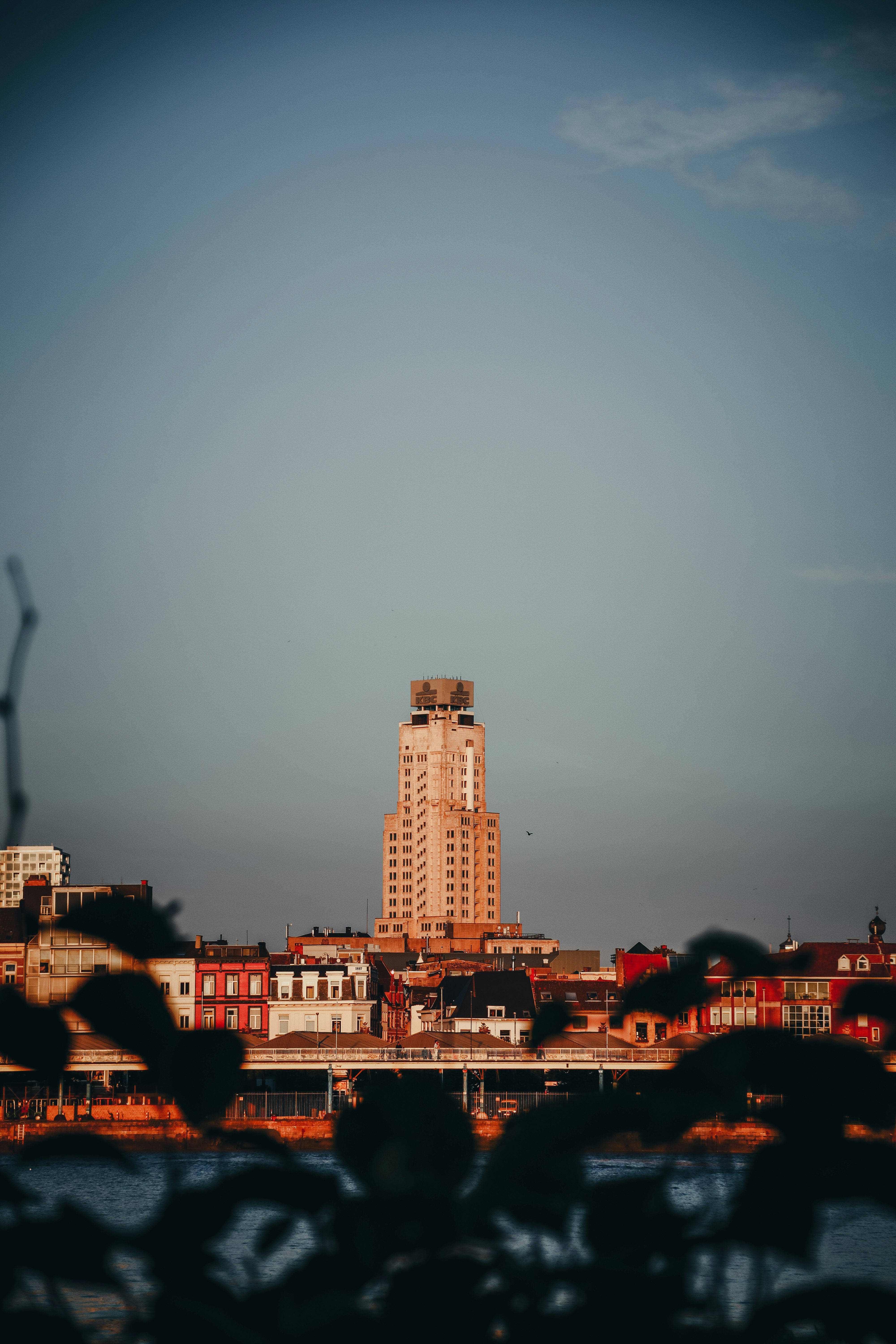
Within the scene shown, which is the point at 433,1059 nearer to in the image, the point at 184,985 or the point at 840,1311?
the point at 184,985

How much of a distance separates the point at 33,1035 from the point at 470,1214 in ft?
3.81

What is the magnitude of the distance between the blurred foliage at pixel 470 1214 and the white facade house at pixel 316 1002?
8520 centimetres

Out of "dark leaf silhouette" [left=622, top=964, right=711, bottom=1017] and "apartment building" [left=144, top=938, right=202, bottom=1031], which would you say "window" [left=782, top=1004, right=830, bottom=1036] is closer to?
"apartment building" [left=144, top=938, right=202, bottom=1031]

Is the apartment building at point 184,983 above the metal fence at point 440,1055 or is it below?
above

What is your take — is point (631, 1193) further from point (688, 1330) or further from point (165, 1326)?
point (165, 1326)

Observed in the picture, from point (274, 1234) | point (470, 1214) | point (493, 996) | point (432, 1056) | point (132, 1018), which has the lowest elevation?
point (432, 1056)

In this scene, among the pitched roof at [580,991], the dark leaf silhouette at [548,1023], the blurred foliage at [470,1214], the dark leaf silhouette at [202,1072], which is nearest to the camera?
the blurred foliage at [470,1214]

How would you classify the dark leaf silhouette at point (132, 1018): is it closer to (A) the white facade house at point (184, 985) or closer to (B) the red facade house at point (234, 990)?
(A) the white facade house at point (184, 985)

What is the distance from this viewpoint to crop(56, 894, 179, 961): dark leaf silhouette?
367 cm

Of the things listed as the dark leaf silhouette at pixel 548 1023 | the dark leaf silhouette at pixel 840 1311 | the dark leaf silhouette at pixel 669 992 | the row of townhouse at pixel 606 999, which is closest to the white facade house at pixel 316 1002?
the row of townhouse at pixel 606 999

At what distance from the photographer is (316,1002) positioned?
3474 inches

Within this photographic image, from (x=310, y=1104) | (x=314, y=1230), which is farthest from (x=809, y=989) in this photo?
(x=314, y=1230)

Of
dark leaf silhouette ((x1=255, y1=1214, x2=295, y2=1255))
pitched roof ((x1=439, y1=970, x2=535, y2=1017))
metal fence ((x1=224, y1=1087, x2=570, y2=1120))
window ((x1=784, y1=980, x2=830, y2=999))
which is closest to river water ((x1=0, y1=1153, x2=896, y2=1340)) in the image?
dark leaf silhouette ((x1=255, y1=1214, x2=295, y2=1255))

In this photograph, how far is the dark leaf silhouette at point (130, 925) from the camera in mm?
3670
